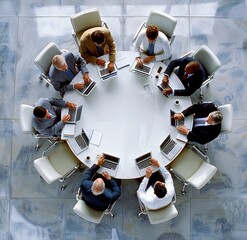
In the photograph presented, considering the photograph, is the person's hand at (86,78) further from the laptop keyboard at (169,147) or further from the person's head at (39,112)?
the laptop keyboard at (169,147)

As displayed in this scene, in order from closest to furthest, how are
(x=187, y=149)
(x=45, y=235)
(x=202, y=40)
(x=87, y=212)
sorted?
(x=87, y=212) → (x=187, y=149) → (x=45, y=235) → (x=202, y=40)

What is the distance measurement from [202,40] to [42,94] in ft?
8.30

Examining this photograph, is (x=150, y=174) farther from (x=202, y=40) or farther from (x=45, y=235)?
(x=202, y=40)

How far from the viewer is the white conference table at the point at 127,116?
5574mm

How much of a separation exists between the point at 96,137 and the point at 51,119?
61cm

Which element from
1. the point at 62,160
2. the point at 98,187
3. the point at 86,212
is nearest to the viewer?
the point at 98,187

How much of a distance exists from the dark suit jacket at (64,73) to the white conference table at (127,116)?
10 centimetres

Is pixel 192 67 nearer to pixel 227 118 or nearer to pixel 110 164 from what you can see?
pixel 227 118

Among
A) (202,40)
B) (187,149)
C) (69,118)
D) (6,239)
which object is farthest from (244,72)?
(6,239)

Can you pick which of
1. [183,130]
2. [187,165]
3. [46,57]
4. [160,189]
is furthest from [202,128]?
[46,57]

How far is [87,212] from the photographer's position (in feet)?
17.9

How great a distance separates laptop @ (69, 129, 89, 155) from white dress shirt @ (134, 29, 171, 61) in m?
1.29

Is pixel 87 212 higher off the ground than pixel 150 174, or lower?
lower

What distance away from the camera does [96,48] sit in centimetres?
570
